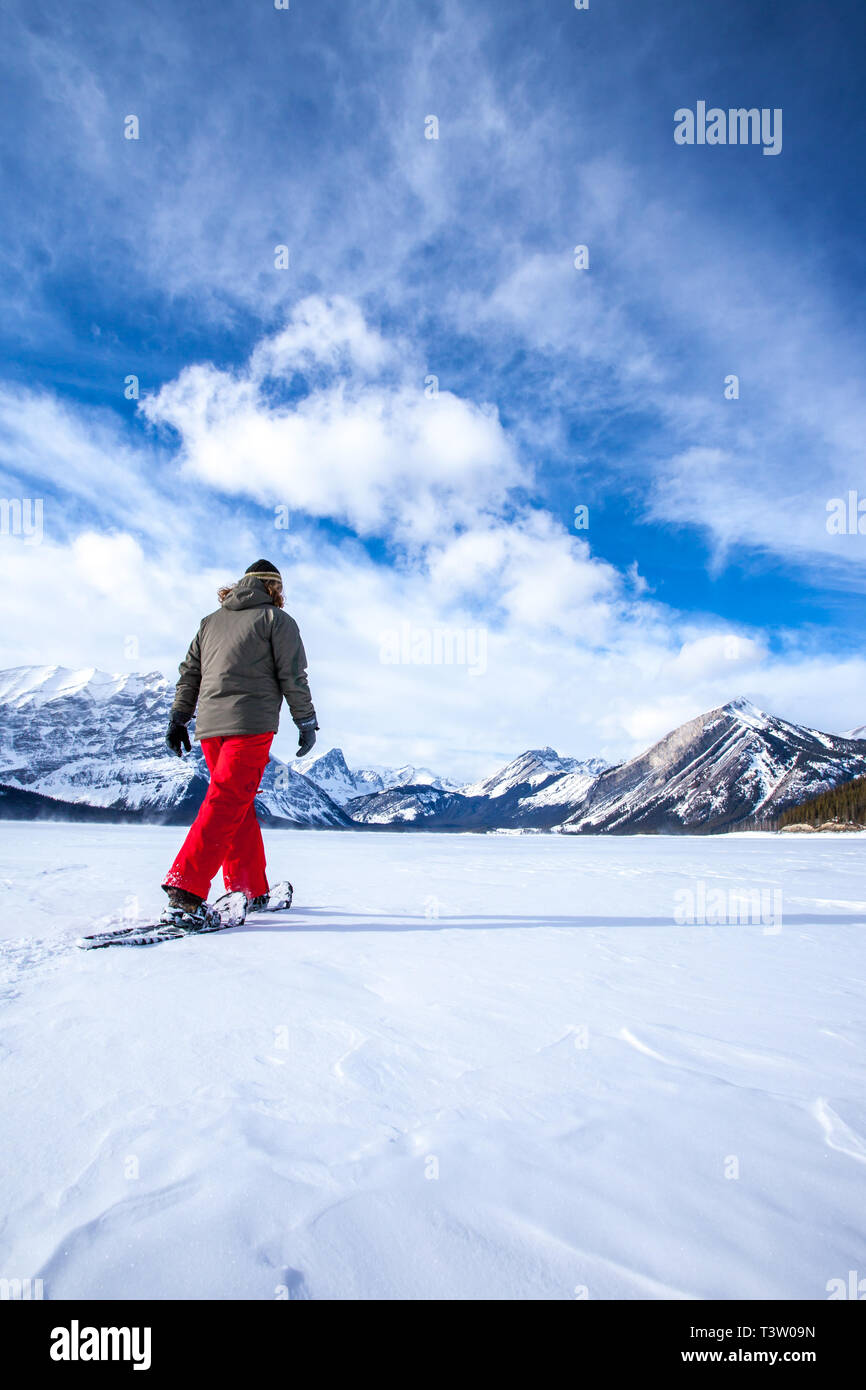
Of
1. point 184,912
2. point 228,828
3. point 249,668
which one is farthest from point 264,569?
point 184,912

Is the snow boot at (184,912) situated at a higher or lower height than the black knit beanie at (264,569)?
lower

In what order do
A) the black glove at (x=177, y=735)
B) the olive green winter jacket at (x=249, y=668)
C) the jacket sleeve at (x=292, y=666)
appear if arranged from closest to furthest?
the olive green winter jacket at (x=249, y=668), the jacket sleeve at (x=292, y=666), the black glove at (x=177, y=735)

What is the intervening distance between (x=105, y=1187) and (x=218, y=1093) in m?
0.44

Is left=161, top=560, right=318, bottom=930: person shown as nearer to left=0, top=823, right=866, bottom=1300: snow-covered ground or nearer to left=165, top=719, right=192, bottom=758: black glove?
left=165, top=719, right=192, bottom=758: black glove

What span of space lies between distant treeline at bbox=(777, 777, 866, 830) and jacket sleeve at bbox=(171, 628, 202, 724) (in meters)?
105

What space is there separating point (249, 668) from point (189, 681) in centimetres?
86

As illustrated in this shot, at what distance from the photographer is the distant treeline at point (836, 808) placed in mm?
88688

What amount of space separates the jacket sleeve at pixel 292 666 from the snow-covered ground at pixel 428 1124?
6.48 feet

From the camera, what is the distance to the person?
421 cm

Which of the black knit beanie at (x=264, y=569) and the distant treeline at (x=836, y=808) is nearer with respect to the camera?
the black knit beanie at (x=264, y=569)

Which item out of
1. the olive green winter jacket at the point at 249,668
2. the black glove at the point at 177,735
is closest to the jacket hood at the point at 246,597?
the olive green winter jacket at the point at 249,668

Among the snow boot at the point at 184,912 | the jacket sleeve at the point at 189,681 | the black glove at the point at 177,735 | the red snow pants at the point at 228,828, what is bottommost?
the snow boot at the point at 184,912

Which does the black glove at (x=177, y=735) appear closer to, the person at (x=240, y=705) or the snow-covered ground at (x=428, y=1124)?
the person at (x=240, y=705)
